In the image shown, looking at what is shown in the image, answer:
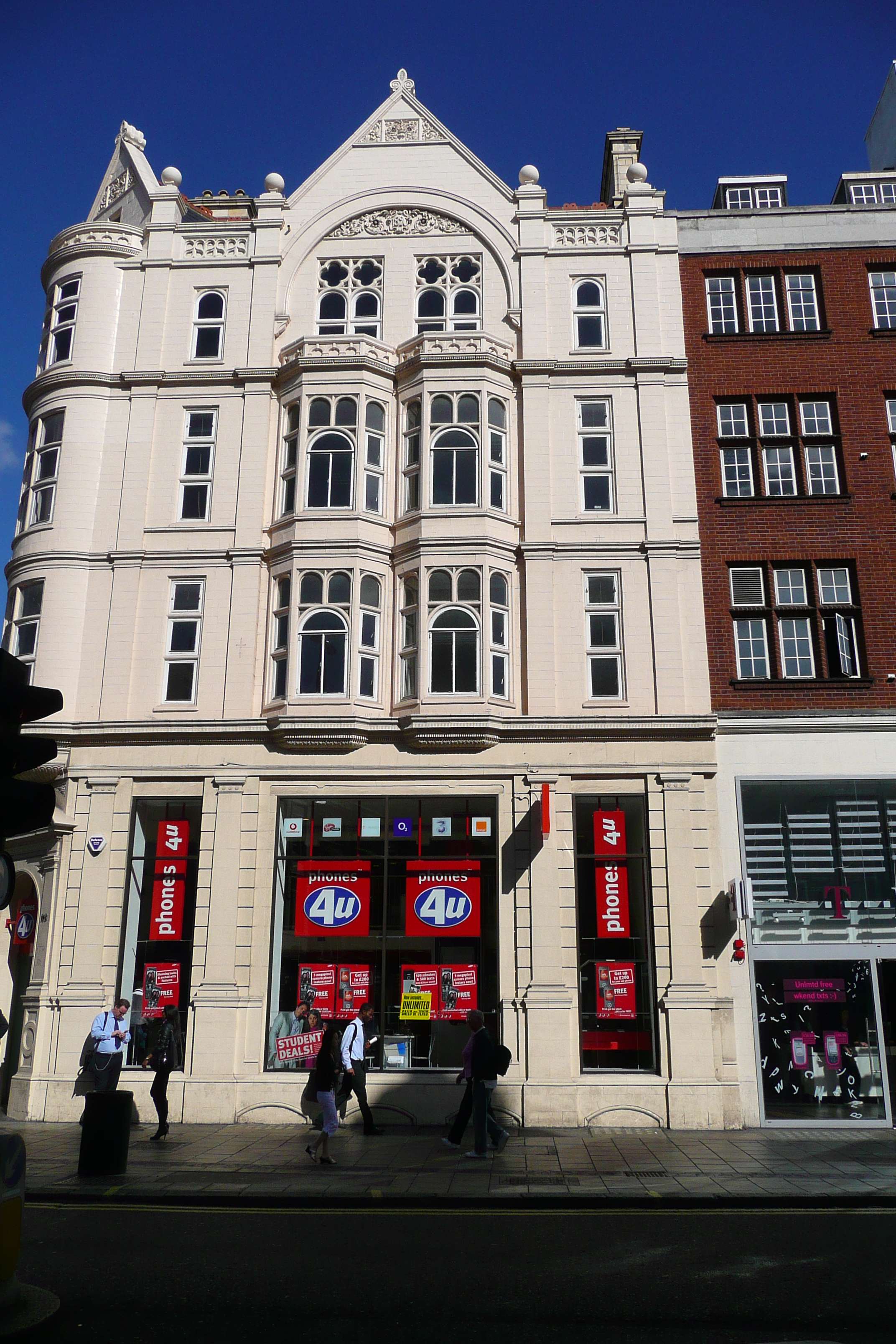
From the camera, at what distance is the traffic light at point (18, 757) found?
631 centimetres

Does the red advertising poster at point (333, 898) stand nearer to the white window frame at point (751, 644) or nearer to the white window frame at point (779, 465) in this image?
the white window frame at point (751, 644)

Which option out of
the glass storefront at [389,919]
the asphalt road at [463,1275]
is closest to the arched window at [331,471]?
the glass storefront at [389,919]

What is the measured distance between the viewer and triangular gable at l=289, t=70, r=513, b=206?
23.4m

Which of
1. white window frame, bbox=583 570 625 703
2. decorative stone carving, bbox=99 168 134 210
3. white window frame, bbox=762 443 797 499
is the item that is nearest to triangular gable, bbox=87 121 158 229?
decorative stone carving, bbox=99 168 134 210

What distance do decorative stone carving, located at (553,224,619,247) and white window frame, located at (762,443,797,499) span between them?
19.4 ft

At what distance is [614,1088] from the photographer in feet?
57.0

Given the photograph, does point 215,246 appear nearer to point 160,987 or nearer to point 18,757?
point 160,987

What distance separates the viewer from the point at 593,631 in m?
20.3

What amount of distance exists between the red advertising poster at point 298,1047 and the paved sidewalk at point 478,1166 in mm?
1138

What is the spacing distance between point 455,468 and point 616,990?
10.6 meters

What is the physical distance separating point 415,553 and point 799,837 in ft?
29.9

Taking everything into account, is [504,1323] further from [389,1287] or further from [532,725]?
[532,725]

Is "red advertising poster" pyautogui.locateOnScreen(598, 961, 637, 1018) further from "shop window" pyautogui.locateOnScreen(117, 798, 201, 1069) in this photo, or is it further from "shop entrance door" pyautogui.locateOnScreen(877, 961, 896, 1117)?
"shop window" pyautogui.locateOnScreen(117, 798, 201, 1069)

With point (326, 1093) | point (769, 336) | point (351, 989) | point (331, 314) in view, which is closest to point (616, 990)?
point (351, 989)
